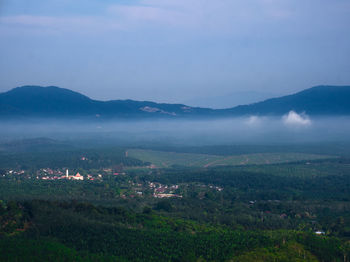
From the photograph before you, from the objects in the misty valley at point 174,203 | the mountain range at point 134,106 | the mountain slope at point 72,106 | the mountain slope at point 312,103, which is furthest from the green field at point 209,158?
the mountain slope at point 312,103

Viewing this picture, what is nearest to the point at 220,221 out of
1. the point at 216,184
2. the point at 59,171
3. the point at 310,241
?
the point at 310,241

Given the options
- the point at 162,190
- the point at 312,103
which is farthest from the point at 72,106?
the point at 162,190

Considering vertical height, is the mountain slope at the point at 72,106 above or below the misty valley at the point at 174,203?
above

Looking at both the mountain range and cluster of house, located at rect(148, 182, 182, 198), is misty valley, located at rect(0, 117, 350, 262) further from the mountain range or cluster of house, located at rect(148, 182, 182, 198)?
the mountain range

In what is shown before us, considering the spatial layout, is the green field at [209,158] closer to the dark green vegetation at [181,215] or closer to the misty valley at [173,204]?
the misty valley at [173,204]

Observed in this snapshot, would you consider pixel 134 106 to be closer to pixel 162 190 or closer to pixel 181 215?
pixel 162 190

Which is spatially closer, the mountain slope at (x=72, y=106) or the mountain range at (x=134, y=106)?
the mountain range at (x=134, y=106)

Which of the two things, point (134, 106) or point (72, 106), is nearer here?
point (72, 106)
